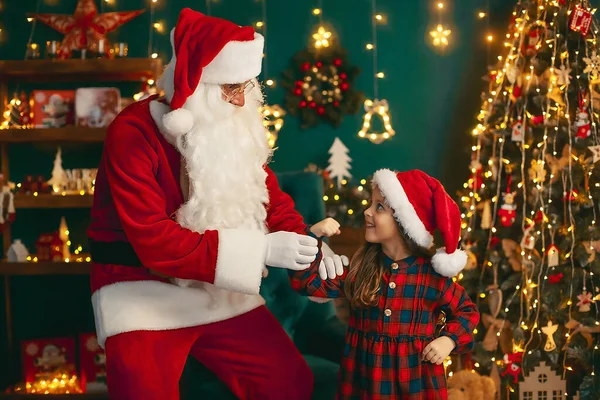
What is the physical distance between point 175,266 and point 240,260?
199 millimetres

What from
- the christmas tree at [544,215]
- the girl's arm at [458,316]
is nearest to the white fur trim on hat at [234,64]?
the girl's arm at [458,316]

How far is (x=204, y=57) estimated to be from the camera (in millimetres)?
2121

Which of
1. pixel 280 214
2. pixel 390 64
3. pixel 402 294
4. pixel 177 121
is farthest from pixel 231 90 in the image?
pixel 390 64

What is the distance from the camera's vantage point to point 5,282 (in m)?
4.06

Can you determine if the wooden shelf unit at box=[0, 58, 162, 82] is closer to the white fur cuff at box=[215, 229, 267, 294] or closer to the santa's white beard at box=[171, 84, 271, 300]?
the santa's white beard at box=[171, 84, 271, 300]

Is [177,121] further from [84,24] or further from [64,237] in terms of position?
[84,24]

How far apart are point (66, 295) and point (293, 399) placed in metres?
2.37

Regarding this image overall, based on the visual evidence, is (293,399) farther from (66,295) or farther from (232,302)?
(66,295)

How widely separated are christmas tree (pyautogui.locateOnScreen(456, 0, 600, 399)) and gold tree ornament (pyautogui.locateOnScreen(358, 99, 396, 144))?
0.91 meters

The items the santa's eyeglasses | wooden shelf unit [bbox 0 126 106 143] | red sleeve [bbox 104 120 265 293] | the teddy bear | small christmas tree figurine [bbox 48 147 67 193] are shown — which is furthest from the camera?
small christmas tree figurine [bbox 48 147 67 193]

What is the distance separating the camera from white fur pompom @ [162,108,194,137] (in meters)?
2.13

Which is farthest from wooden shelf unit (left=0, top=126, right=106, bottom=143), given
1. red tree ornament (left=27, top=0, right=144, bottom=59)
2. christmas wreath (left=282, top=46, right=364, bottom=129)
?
christmas wreath (left=282, top=46, right=364, bottom=129)

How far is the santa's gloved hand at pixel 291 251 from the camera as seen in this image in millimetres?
2086

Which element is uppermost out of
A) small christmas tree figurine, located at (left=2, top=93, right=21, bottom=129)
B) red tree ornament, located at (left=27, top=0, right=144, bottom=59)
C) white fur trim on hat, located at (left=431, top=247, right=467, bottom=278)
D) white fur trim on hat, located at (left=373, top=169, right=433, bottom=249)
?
red tree ornament, located at (left=27, top=0, right=144, bottom=59)
